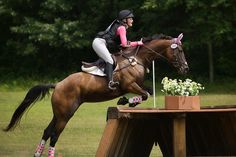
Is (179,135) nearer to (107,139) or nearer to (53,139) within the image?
(107,139)

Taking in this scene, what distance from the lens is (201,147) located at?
399 inches

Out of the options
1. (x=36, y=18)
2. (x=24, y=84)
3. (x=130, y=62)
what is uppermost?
(x=130, y=62)

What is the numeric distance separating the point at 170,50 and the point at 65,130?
460 centimetres

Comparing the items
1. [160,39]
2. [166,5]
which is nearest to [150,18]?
[166,5]

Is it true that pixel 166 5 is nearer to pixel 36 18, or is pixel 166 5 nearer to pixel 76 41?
pixel 76 41

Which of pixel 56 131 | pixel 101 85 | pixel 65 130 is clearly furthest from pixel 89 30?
pixel 56 131

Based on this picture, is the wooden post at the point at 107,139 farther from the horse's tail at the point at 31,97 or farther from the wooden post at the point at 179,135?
the horse's tail at the point at 31,97

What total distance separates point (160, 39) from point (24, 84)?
19471 mm

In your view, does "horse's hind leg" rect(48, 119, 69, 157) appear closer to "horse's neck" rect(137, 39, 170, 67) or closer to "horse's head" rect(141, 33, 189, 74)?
"horse's neck" rect(137, 39, 170, 67)

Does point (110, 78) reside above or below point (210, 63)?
above

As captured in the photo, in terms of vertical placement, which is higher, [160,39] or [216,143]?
[160,39]

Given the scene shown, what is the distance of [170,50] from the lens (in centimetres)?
1166

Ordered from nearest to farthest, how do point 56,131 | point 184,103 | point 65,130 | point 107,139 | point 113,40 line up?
point 107,139 → point 184,103 → point 56,131 → point 113,40 → point 65,130

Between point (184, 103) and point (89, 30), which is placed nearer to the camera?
point (184, 103)
